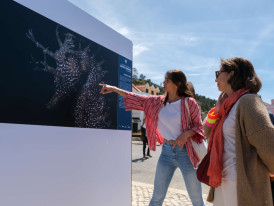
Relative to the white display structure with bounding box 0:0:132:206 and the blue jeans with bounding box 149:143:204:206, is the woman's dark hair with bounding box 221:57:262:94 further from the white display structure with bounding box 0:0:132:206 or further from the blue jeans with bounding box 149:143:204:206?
the white display structure with bounding box 0:0:132:206

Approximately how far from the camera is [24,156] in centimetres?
208

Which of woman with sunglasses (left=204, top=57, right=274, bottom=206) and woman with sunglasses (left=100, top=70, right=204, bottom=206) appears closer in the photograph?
woman with sunglasses (left=204, top=57, right=274, bottom=206)

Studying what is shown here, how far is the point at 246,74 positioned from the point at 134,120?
122ft

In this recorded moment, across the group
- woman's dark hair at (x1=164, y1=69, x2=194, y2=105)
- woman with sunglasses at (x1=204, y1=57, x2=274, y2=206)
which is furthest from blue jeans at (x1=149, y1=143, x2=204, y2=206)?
woman's dark hair at (x1=164, y1=69, x2=194, y2=105)

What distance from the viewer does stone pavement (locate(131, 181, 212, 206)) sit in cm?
452

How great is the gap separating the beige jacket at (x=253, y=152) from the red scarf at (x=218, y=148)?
120 millimetres

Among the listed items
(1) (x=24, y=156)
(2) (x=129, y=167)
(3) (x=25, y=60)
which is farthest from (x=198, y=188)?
(3) (x=25, y=60)

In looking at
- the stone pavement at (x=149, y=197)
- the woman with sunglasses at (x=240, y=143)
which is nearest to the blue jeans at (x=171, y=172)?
the woman with sunglasses at (x=240, y=143)

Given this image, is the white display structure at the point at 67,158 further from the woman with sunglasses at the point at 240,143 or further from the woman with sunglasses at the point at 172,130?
the woman with sunglasses at the point at 240,143

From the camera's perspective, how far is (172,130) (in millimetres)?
2760

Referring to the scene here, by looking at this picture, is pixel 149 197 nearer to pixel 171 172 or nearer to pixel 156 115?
pixel 171 172

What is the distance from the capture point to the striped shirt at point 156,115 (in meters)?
2.72

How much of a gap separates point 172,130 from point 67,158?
114 cm

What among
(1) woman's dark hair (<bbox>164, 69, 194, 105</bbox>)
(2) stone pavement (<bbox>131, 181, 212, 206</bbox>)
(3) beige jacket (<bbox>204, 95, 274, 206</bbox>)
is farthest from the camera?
(2) stone pavement (<bbox>131, 181, 212, 206</bbox>)
